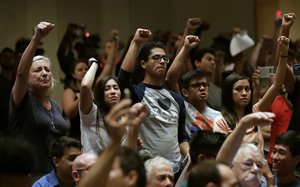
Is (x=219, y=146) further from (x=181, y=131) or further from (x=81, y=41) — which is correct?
(x=81, y=41)

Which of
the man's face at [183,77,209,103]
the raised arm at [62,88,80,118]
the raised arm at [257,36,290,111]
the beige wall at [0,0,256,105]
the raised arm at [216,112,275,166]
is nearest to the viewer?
the raised arm at [216,112,275,166]

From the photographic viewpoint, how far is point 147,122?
586 centimetres

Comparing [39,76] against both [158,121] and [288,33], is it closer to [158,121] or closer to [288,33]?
[158,121]

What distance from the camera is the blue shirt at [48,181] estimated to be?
5.04 metres

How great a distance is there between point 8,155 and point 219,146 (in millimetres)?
1720

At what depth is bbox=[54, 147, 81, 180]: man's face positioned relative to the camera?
5.13 metres

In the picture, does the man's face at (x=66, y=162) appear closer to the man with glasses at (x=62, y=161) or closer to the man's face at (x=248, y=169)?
the man with glasses at (x=62, y=161)

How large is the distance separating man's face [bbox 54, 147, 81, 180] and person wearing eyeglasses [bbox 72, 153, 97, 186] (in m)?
0.21

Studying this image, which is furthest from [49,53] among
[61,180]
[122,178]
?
[122,178]

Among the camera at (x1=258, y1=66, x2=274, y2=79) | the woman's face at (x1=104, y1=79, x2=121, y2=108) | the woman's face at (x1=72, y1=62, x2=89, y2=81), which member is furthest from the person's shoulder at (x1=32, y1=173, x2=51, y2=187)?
the camera at (x1=258, y1=66, x2=274, y2=79)

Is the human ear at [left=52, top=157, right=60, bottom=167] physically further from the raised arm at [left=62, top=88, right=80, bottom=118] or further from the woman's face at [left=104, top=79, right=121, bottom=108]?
the raised arm at [left=62, top=88, right=80, bottom=118]

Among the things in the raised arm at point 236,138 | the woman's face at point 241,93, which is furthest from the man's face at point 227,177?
the woman's face at point 241,93

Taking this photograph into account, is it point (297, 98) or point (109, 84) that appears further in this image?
point (297, 98)

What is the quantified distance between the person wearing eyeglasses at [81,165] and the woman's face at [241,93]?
171 cm
